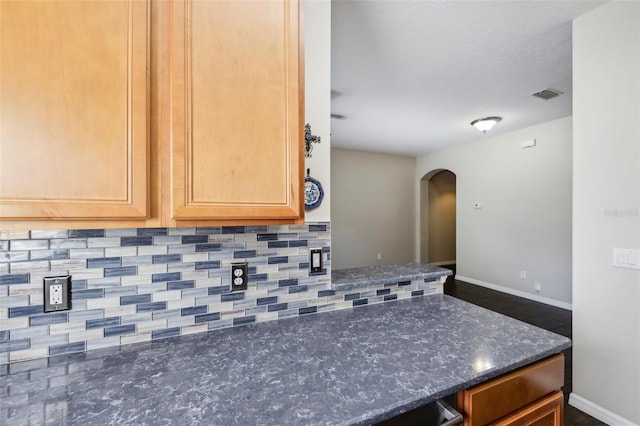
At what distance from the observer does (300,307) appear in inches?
56.9

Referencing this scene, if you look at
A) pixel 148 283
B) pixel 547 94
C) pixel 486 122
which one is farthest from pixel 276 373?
pixel 486 122

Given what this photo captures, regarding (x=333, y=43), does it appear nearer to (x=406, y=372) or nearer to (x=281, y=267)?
(x=281, y=267)

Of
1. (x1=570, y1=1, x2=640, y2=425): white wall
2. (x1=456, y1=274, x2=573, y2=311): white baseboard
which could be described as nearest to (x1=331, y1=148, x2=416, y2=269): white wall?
(x1=456, y1=274, x2=573, y2=311): white baseboard

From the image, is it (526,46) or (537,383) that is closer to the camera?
(537,383)

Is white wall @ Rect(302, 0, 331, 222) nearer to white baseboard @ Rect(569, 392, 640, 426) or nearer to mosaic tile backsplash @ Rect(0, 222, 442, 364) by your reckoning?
mosaic tile backsplash @ Rect(0, 222, 442, 364)

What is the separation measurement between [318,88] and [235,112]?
67 cm

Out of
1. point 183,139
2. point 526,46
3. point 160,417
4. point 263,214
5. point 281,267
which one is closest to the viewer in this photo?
point 160,417

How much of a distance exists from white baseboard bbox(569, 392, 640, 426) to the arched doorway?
185 inches

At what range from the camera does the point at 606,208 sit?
1826 mm

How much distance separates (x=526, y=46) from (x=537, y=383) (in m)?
2.46

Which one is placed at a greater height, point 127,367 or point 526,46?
point 526,46

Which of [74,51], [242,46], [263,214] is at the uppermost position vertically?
[242,46]

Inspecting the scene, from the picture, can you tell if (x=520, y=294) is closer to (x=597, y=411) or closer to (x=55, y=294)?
(x=597, y=411)

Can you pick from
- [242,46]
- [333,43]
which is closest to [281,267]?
[242,46]
